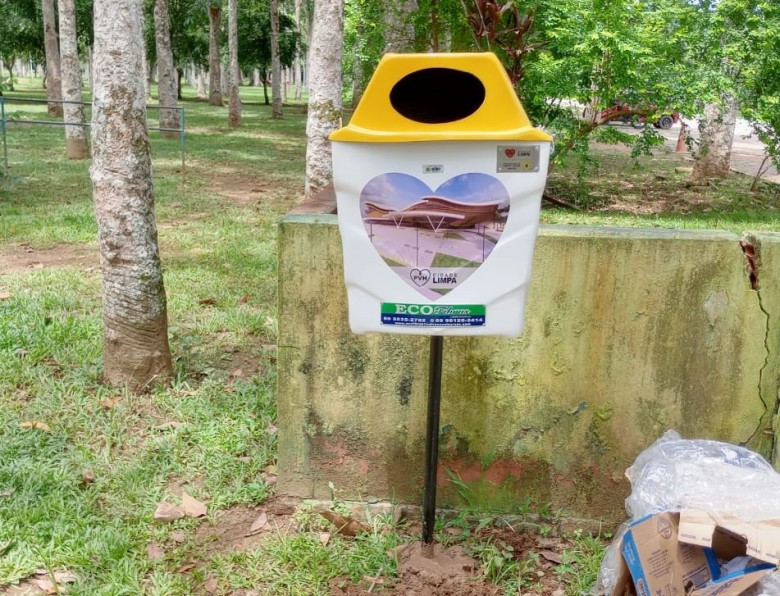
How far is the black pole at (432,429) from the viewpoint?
245 cm

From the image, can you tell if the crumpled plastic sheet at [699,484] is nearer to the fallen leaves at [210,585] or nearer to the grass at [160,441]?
the grass at [160,441]

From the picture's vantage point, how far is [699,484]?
93.0 inches

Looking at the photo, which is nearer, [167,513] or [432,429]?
[432,429]

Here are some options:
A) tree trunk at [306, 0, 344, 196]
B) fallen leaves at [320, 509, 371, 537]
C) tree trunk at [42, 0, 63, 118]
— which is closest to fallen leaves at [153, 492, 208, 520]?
fallen leaves at [320, 509, 371, 537]

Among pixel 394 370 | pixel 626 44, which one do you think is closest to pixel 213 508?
pixel 394 370

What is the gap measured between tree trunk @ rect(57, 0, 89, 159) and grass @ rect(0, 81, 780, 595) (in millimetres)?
5331

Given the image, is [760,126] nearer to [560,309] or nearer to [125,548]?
[560,309]

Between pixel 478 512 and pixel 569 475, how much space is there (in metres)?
0.37

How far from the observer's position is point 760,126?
33.5 ft

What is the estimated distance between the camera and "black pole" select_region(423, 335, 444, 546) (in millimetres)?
2451

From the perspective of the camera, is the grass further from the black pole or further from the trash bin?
the trash bin

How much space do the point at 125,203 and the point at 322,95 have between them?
4530 mm

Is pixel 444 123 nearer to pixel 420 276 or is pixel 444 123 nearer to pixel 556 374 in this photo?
pixel 420 276

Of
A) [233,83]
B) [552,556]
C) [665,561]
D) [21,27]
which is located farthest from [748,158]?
[21,27]
